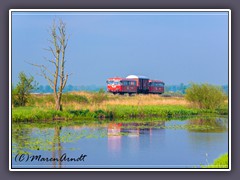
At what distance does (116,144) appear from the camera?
32.3ft

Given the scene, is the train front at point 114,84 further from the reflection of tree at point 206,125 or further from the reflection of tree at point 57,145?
the reflection of tree at point 206,125

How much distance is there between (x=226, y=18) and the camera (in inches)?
338

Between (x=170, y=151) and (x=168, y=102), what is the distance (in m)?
2.63

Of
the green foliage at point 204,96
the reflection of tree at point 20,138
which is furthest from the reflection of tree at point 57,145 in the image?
the green foliage at point 204,96

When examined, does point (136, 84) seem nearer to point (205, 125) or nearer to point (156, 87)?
point (156, 87)

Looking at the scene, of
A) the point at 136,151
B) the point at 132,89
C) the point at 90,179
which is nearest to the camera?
the point at 90,179

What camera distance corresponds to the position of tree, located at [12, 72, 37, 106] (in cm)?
961

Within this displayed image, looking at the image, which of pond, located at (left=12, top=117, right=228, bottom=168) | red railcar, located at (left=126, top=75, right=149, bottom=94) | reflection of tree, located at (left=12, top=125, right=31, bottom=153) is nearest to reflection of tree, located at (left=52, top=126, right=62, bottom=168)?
pond, located at (left=12, top=117, right=228, bottom=168)

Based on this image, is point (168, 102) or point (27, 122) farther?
point (168, 102)

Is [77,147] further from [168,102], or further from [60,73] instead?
[168,102]

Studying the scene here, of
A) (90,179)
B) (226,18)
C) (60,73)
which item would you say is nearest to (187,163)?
(90,179)

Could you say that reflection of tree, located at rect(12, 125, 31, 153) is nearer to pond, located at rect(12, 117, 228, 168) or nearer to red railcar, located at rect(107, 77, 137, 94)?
pond, located at rect(12, 117, 228, 168)

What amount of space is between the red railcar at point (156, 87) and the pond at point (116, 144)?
88 cm

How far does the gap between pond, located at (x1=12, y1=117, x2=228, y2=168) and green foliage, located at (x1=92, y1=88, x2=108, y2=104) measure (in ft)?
1.68
